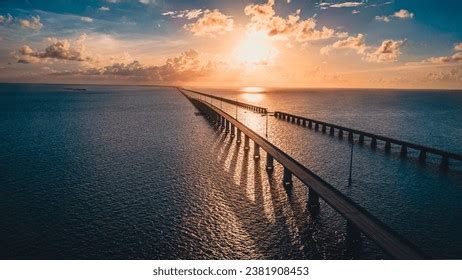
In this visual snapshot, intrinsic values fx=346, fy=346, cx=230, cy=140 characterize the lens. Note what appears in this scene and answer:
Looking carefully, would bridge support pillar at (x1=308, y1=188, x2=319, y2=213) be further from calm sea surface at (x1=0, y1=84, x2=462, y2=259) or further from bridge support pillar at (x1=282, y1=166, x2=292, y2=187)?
bridge support pillar at (x1=282, y1=166, x2=292, y2=187)

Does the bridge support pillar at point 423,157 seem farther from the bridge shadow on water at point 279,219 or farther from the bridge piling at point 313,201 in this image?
the bridge piling at point 313,201

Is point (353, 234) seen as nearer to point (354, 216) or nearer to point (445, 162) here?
point (354, 216)

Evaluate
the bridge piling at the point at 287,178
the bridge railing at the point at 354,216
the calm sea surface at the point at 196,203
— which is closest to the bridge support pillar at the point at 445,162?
the calm sea surface at the point at 196,203

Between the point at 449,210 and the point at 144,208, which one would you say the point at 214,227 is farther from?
the point at 449,210

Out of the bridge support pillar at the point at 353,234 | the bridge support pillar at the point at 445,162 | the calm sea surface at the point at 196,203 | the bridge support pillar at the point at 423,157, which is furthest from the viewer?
the bridge support pillar at the point at 423,157

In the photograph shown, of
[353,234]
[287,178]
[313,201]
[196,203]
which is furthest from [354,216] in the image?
[196,203]

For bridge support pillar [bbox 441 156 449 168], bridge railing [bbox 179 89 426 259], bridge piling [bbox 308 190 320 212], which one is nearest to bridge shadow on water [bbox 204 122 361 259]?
bridge piling [bbox 308 190 320 212]

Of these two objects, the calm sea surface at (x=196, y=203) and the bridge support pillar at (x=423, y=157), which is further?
the bridge support pillar at (x=423, y=157)
